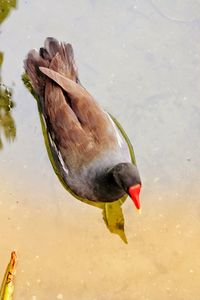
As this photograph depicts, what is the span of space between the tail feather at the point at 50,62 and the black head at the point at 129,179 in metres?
0.91

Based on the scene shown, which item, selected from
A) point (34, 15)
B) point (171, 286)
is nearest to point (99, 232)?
point (171, 286)

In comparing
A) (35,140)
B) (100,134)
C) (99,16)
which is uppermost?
(99,16)

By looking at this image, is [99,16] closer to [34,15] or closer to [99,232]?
[34,15]

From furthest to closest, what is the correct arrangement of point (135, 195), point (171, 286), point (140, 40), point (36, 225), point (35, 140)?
1. point (140, 40)
2. point (35, 140)
3. point (36, 225)
4. point (171, 286)
5. point (135, 195)

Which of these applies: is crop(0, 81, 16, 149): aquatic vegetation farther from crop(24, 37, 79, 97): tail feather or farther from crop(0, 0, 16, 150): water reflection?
crop(24, 37, 79, 97): tail feather

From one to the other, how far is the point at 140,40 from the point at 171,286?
6.22 ft

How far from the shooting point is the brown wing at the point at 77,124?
11.9 ft

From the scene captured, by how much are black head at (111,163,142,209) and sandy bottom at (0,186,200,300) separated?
0.49 meters

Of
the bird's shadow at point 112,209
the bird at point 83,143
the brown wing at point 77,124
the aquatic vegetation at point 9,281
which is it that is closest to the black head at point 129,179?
the bird at point 83,143

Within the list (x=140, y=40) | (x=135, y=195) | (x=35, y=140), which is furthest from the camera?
(x=140, y=40)

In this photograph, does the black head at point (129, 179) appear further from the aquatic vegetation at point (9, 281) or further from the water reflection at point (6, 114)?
the water reflection at point (6, 114)

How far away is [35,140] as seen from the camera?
13.8ft

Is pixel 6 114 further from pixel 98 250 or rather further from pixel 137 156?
Result: pixel 98 250

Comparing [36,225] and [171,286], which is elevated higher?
[36,225]
